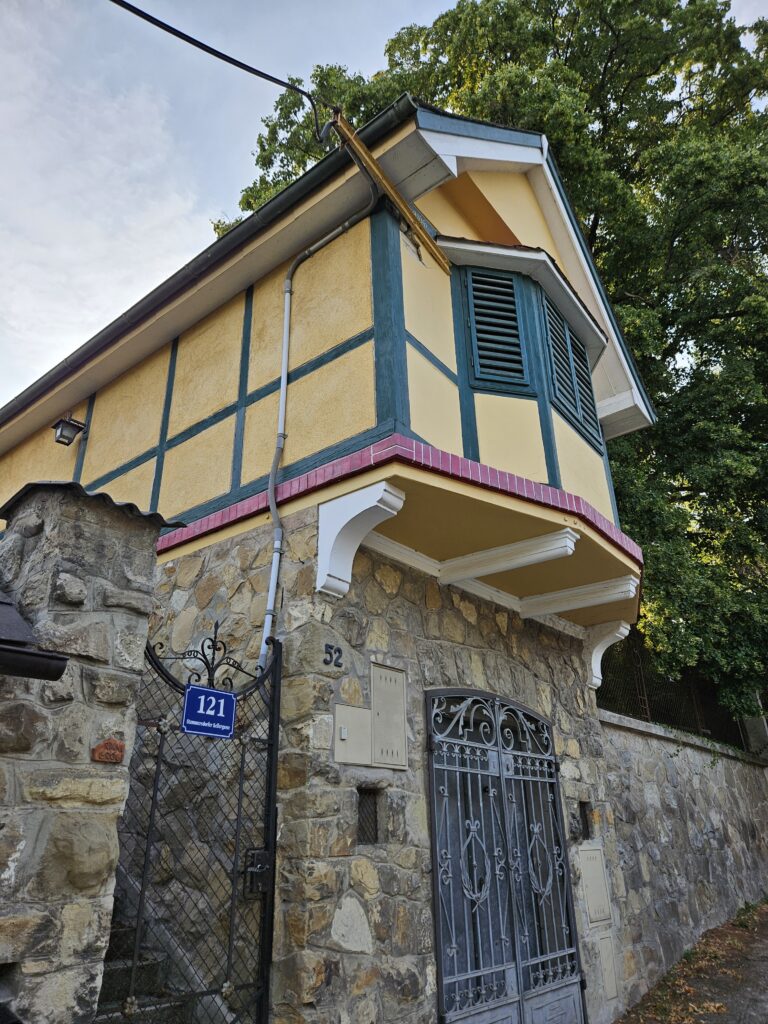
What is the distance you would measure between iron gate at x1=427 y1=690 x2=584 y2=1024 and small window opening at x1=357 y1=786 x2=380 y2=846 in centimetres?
46

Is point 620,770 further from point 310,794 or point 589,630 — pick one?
point 310,794

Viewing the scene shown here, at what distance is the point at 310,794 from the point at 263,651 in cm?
88

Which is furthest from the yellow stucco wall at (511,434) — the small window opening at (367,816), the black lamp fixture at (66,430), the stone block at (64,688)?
the black lamp fixture at (66,430)

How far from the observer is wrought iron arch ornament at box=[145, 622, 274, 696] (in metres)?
3.67

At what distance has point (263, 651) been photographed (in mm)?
4258

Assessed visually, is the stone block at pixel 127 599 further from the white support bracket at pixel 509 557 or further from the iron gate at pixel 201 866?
the white support bracket at pixel 509 557

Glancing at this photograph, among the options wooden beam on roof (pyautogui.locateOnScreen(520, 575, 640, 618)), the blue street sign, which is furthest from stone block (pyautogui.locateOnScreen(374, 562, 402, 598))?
wooden beam on roof (pyautogui.locateOnScreen(520, 575, 640, 618))

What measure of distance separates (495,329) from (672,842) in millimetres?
6144

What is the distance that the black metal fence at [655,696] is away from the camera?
28.6 ft

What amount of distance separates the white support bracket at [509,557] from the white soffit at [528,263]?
2.49m

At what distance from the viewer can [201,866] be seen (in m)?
4.20

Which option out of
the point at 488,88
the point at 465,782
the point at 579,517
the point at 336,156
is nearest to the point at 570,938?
the point at 465,782

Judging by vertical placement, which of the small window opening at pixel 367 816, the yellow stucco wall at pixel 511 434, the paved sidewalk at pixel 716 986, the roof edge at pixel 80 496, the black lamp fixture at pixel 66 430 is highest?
the black lamp fixture at pixel 66 430

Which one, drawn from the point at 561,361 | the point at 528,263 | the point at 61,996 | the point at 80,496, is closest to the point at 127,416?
the point at 528,263
